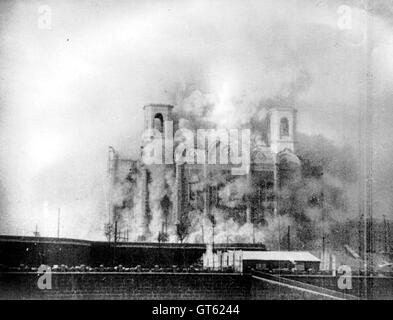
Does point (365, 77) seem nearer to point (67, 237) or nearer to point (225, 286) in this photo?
point (225, 286)

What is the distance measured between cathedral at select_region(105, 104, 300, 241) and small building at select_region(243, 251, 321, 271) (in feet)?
2.23

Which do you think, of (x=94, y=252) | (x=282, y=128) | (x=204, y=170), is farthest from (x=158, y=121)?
(x=94, y=252)

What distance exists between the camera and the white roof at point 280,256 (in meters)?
10.1

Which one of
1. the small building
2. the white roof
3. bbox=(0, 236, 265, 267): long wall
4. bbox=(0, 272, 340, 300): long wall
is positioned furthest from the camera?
the white roof

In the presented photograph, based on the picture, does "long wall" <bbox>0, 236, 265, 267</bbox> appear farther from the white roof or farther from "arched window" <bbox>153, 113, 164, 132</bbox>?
"arched window" <bbox>153, 113, 164, 132</bbox>

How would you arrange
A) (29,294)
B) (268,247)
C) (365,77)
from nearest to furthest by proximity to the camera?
1. (29,294)
2. (365,77)
3. (268,247)

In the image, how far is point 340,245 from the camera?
1004 cm

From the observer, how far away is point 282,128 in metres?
9.66

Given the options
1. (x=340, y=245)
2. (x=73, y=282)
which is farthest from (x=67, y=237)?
(x=340, y=245)

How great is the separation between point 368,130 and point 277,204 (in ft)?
7.95

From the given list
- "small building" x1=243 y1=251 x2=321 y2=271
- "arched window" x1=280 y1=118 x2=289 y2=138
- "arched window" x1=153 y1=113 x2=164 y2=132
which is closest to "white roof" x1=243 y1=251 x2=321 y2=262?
"small building" x1=243 y1=251 x2=321 y2=271

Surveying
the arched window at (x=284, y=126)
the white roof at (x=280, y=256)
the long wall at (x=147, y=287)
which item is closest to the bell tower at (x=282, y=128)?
the arched window at (x=284, y=126)

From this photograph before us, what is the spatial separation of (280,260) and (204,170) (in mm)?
2012

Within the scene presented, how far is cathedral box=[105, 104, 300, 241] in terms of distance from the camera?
10.2 m
